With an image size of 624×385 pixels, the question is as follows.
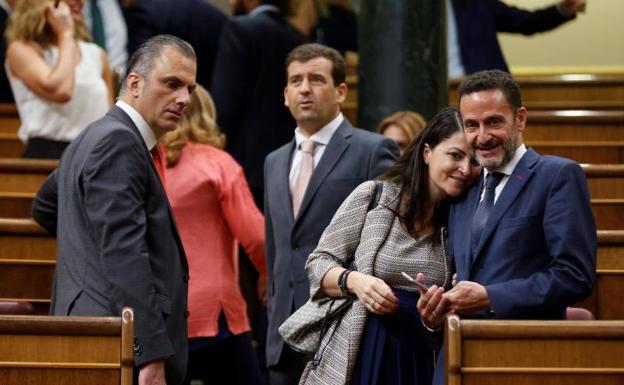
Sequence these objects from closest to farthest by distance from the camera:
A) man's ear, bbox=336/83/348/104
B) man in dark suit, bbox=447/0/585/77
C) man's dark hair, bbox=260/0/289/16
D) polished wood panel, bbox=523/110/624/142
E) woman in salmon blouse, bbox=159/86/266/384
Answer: man's ear, bbox=336/83/348/104 → woman in salmon blouse, bbox=159/86/266/384 → man's dark hair, bbox=260/0/289/16 → polished wood panel, bbox=523/110/624/142 → man in dark suit, bbox=447/0/585/77

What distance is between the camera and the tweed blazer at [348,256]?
4.27 m

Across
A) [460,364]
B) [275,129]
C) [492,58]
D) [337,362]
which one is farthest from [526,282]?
[492,58]

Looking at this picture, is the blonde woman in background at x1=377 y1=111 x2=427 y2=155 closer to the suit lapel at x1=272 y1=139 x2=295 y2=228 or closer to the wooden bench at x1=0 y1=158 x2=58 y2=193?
the suit lapel at x1=272 y1=139 x2=295 y2=228

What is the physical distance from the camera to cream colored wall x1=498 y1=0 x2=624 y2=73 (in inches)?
464

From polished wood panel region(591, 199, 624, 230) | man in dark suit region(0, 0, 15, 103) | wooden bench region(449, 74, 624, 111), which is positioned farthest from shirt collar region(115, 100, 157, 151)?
wooden bench region(449, 74, 624, 111)

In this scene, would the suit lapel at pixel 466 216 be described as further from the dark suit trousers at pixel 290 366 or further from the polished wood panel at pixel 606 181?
the polished wood panel at pixel 606 181

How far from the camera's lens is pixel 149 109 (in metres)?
4.27

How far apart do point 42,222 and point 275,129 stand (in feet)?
7.68

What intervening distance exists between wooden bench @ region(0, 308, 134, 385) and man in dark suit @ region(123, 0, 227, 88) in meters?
3.56

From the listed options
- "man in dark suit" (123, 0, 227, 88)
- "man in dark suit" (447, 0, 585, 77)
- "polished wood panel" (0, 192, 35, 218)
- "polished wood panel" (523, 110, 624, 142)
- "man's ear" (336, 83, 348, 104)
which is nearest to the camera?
"man's ear" (336, 83, 348, 104)

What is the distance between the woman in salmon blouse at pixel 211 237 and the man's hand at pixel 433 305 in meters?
1.63

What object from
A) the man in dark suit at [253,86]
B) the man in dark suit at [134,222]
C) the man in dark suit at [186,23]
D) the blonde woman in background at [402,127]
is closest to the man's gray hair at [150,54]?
the man in dark suit at [134,222]

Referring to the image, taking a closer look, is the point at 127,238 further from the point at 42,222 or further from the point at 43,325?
the point at 42,222

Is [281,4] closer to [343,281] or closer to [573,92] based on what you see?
[573,92]
